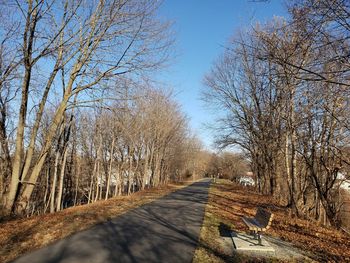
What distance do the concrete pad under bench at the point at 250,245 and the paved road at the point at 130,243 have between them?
1064mm

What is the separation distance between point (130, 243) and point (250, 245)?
115 inches

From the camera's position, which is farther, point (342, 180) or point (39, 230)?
point (342, 180)

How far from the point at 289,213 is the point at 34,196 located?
27.9 m

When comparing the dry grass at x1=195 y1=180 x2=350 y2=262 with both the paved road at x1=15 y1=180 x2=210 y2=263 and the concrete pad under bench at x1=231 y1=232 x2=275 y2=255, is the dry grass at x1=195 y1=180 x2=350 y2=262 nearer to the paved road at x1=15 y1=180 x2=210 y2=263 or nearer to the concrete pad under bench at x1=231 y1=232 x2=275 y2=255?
the paved road at x1=15 y1=180 x2=210 y2=263

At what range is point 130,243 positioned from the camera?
7.29 metres

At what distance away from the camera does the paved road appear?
6.16 metres

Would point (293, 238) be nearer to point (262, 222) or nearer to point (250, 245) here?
point (262, 222)

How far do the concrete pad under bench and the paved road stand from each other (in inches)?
41.9

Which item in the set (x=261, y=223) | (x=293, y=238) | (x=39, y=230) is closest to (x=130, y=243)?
(x=39, y=230)

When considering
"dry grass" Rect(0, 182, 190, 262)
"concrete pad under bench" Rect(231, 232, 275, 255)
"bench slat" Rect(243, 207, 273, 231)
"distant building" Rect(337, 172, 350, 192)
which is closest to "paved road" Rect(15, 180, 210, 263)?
"dry grass" Rect(0, 182, 190, 262)

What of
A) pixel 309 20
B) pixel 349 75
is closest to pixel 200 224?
pixel 349 75

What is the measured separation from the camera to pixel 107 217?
10461 millimetres

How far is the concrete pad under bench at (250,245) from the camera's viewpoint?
7.27m

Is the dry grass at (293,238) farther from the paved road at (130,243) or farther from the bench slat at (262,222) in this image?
the bench slat at (262,222)
